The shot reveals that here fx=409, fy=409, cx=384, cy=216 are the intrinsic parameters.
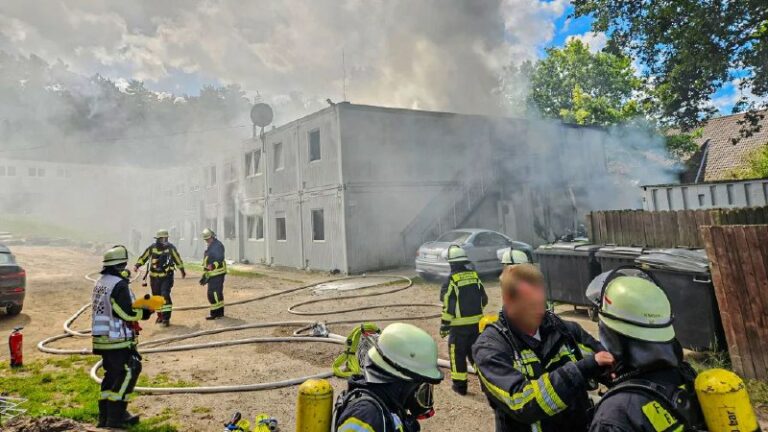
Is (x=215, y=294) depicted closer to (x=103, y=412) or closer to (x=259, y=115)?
(x=103, y=412)

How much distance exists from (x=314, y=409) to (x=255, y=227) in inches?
Result: 769

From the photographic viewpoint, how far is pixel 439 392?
14.8 feet

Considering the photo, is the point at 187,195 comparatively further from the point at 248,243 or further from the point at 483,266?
the point at 483,266

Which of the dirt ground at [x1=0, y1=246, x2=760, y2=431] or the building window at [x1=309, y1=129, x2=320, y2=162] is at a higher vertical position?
the building window at [x1=309, y1=129, x2=320, y2=162]

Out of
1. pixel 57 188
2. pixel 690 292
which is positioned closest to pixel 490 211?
pixel 690 292

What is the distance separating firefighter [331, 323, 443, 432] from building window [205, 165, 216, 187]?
24.4m

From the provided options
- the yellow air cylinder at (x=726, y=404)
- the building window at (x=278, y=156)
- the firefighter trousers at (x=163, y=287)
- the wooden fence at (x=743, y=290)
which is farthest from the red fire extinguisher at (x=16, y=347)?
the building window at (x=278, y=156)

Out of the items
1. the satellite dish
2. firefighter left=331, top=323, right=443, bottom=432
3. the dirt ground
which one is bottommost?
the dirt ground

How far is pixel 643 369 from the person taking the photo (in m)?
1.41

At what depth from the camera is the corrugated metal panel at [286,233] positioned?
1712 centimetres

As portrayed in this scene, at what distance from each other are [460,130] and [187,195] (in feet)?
63.3

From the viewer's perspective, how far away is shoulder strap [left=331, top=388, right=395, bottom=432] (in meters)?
1.62

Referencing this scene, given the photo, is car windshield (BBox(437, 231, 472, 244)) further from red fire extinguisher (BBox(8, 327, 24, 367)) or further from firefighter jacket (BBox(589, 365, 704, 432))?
firefighter jacket (BBox(589, 365, 704, 432))

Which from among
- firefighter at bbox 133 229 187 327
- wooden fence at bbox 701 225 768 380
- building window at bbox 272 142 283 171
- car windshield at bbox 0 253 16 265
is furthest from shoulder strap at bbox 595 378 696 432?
building window at bbox 272 142 283 171
